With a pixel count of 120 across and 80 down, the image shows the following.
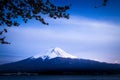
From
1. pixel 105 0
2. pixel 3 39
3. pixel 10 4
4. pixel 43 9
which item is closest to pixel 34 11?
pixel 43 9

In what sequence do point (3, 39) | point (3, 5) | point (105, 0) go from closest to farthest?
point (105, 0) < point (3, 5) < point (3, 39)

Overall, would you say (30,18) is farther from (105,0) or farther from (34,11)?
(105,0)

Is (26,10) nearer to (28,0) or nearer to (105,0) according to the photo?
(28,0)

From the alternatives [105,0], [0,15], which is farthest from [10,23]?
[105,0]

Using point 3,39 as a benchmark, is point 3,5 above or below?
above

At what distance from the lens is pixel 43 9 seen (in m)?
6.52

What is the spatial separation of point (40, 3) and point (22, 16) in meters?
0.64

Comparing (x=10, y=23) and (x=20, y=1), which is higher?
(x=20, y=1)

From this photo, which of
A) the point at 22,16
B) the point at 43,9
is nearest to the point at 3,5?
the point at 22,16

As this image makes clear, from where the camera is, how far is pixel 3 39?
685 cm

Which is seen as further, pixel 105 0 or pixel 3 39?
pixel 3 39

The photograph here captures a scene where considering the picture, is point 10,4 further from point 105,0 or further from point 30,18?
point 105,0

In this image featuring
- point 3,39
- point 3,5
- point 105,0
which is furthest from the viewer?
point 3,39

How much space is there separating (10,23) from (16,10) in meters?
0.43
